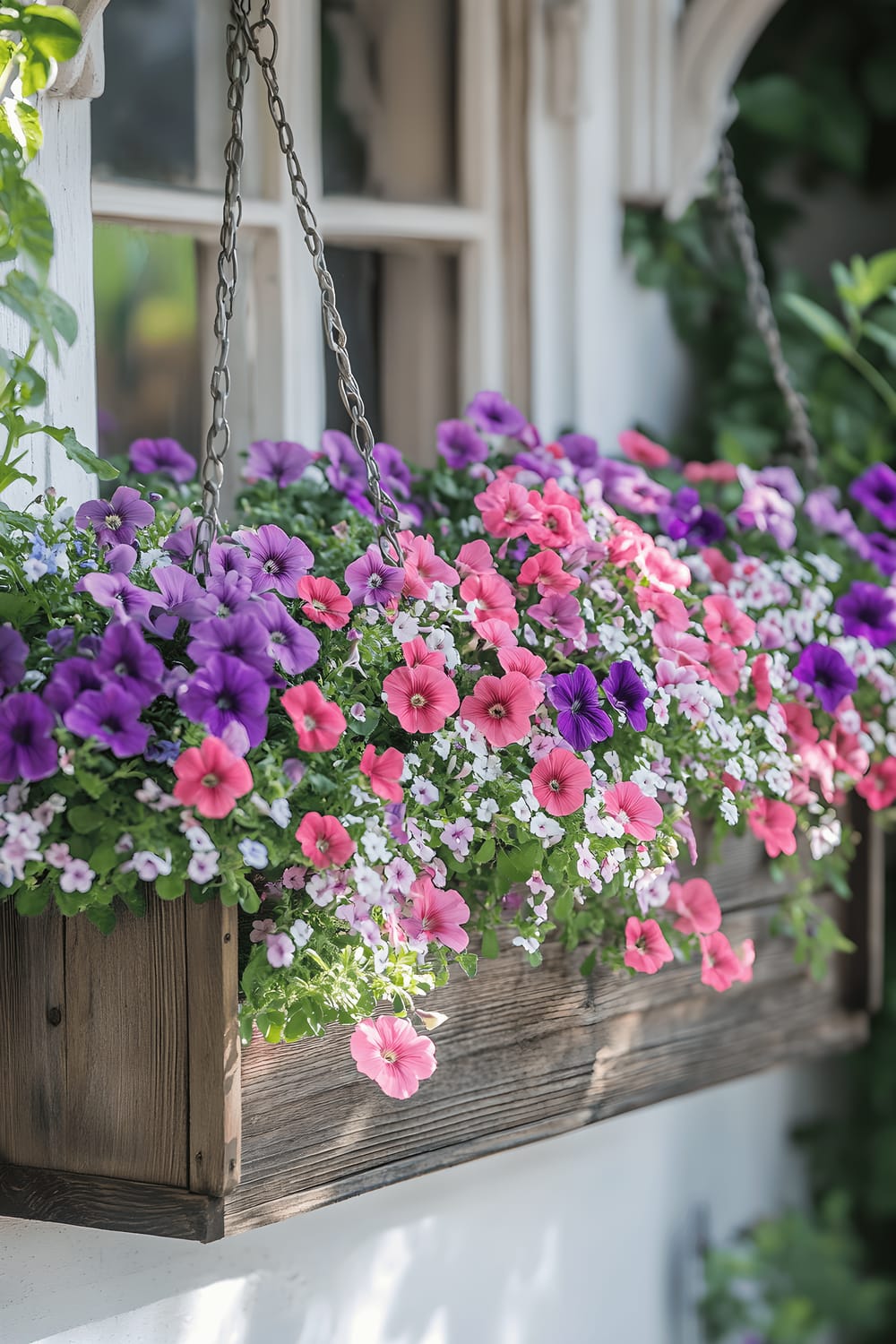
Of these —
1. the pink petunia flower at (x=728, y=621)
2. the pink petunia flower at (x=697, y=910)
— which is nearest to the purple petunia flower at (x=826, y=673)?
the pink petunia flower at (x=728, y=621)

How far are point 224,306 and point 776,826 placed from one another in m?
0.63

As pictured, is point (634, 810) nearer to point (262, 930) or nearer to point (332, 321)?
point (262, 930)

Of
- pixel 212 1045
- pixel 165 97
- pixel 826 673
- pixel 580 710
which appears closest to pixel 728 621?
pixel 826 673

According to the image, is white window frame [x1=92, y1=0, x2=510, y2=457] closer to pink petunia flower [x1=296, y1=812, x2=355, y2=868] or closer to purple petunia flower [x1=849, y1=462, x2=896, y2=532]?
purple petunia flower [x1=849, y1=462, x2=896, y2=532]

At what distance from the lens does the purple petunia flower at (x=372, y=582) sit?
94cm

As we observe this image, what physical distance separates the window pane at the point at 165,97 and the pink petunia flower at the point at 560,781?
797 mm

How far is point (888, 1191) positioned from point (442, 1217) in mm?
912

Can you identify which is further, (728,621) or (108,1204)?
(728,621)

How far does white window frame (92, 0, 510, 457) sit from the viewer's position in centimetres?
139

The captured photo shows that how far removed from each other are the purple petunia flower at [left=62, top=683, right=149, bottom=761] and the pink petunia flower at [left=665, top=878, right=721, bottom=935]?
53 cm

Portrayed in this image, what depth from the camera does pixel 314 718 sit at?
2.77 ft

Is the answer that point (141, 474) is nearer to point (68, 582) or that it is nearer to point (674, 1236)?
point (68, 582)

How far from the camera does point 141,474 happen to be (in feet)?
4.14

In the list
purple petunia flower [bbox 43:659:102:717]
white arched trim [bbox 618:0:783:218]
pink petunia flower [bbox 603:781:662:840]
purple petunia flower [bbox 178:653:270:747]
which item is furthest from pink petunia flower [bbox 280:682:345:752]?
white arched trim [bbox 618:0:783:218]
